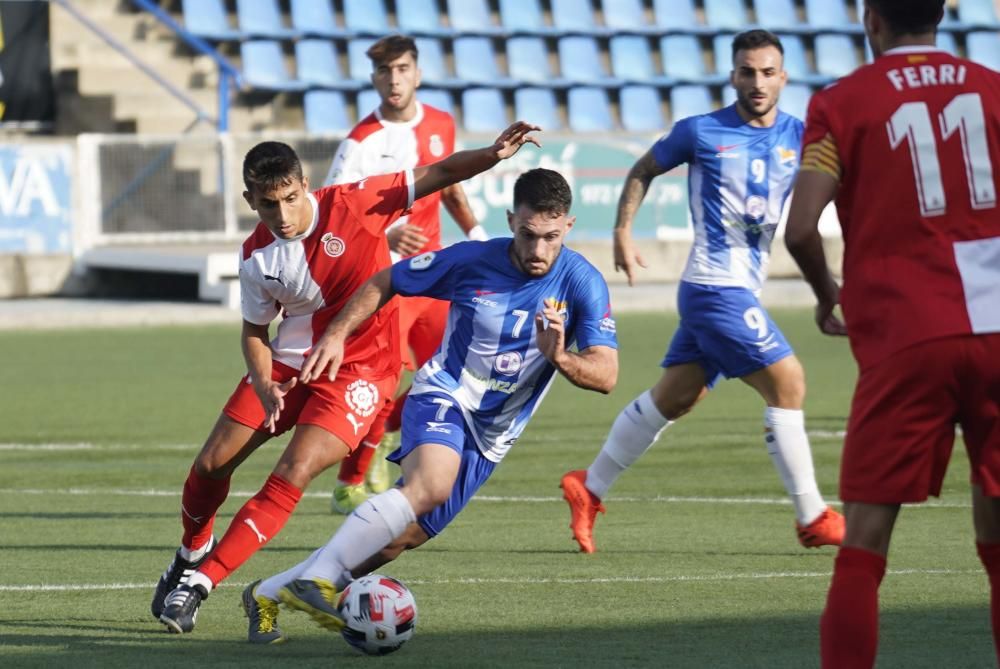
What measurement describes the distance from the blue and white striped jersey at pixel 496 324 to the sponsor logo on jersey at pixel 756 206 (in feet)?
6.43

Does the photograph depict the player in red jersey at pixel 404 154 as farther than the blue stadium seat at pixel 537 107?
No

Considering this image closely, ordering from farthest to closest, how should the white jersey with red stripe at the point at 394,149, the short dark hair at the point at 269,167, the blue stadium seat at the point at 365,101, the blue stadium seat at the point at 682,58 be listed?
the blue stadium seat at the point at 682,58
the blue stadium seat at the point at 365,101
the white jersey with red stripe at the point at 394,149
the short dark hair at the point at 269,167

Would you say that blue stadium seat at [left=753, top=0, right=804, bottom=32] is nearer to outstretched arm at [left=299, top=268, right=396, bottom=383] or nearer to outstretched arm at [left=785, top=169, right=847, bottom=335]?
outstretched arm at [left=299, top=268, right=396, bottom=383]

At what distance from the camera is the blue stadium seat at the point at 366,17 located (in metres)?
25.0

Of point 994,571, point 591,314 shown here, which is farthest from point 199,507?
point 994,571

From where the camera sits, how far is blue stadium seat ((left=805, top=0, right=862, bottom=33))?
1065 inches

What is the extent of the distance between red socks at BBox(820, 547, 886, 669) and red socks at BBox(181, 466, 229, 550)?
272cm

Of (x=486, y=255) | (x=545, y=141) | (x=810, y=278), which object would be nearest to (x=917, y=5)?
(x=810, y=278)

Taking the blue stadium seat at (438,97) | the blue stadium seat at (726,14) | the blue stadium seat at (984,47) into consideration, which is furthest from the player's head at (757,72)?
the blue stadium seat at (984,47)

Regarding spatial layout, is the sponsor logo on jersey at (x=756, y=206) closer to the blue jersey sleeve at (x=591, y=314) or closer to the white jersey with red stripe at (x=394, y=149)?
the blue jersey sleeve at (x=591, y=314)

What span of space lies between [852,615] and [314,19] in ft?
72.0

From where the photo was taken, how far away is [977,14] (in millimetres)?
27594

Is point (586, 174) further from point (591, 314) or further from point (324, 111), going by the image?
point (591, 314)

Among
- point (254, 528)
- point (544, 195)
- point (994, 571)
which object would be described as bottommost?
point (254, 528)
